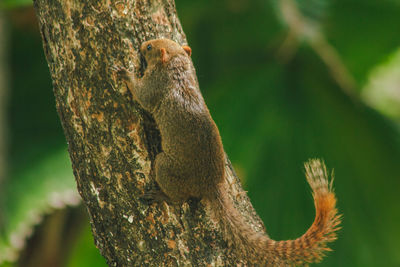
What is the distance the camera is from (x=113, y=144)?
2.19 meters

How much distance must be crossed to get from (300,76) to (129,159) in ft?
14.4

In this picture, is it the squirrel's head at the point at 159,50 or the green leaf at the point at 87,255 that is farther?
the green leaf at the point at 87,255

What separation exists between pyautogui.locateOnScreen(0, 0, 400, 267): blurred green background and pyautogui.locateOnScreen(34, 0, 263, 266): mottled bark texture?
2.39 m

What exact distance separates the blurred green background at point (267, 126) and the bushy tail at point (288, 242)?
2.28 m

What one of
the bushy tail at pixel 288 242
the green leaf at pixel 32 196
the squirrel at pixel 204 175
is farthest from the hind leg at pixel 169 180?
the green leaf at pixel 32 196

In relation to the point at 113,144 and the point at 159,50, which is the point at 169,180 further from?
the point at 159,50

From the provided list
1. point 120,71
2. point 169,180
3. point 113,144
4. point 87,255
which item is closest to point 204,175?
point 169,180

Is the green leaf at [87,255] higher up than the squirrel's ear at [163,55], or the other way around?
the squirrel's ear at [163,55]

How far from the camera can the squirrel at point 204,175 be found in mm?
2266

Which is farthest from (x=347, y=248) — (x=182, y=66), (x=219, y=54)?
(x=182, y=66)

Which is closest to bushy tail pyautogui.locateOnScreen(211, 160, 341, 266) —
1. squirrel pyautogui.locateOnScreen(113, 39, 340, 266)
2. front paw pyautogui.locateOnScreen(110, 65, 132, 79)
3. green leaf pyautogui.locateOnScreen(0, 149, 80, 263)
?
squirrel pyautogui.locateOnScreen(113, 39, 340, 266)

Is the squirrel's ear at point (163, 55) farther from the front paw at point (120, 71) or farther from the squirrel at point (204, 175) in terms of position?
the front paw at point (120, 71)

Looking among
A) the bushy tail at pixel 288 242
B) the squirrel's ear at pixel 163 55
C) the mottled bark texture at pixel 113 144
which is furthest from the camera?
the squirrel's ear at pixel 163 55

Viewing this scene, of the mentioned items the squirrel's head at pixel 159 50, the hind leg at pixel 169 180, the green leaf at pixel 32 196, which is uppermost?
the green leaf at pixel 32 196
